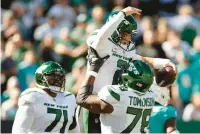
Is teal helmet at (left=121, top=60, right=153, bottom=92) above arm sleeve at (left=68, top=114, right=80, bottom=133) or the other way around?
above

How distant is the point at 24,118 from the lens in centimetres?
699

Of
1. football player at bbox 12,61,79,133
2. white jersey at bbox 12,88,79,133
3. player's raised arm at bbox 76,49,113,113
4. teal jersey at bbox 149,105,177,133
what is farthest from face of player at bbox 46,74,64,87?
teal jersey at bbox 149,105,177,133

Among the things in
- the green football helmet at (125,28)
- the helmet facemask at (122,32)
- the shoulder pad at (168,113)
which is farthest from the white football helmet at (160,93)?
the green football helmet at (125,28)

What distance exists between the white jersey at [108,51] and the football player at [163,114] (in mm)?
628

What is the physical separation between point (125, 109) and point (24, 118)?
957 millimetres

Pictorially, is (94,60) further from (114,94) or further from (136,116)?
(136,116)

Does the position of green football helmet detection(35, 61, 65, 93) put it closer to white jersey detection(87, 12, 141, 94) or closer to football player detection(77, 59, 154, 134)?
white jersey detection(87, 12, 141, 94)

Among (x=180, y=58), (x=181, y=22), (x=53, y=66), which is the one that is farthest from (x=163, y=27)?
(x=53, y=66)

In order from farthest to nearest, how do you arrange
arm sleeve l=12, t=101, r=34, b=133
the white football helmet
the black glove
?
the white football helmet < the black glove < arm sleeve l=12, t=101, r=34, b=133

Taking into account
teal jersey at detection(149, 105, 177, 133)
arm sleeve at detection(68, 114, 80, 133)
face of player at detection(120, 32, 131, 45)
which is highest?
face of player at detection(120, 32, 131, 45)

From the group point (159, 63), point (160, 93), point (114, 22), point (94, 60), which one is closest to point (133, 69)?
point (94, 60)

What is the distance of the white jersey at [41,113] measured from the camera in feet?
23.0

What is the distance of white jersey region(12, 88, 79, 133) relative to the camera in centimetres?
702

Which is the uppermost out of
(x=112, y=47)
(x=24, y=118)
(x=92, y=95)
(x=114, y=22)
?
(x=114, y=22)
